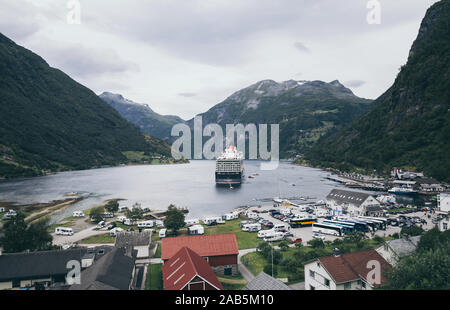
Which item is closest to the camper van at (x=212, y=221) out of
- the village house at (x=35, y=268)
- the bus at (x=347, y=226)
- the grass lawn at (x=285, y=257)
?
the bus at (x=347, y=226)

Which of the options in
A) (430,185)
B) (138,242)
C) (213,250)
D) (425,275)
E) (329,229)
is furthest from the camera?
(430,185)

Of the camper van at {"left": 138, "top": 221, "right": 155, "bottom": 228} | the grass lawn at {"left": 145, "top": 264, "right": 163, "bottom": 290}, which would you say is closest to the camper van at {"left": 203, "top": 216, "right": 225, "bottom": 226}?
the camper van at {"left": 138, "top": 221, "right": 155, "bottom": 228}

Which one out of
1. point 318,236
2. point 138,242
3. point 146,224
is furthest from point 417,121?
point 138,242

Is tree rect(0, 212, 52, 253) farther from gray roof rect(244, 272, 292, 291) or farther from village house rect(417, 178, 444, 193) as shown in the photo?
village house rect(417, 178, 444, 193)

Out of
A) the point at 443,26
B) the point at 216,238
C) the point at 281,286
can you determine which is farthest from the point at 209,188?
the point at 443,26

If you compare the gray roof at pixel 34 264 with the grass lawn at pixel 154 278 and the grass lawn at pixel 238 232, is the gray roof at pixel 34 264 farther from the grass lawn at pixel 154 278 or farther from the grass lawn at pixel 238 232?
the grass lawn at pixel 238 232

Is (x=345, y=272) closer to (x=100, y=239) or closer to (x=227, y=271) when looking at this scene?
(x=227, y=271)
